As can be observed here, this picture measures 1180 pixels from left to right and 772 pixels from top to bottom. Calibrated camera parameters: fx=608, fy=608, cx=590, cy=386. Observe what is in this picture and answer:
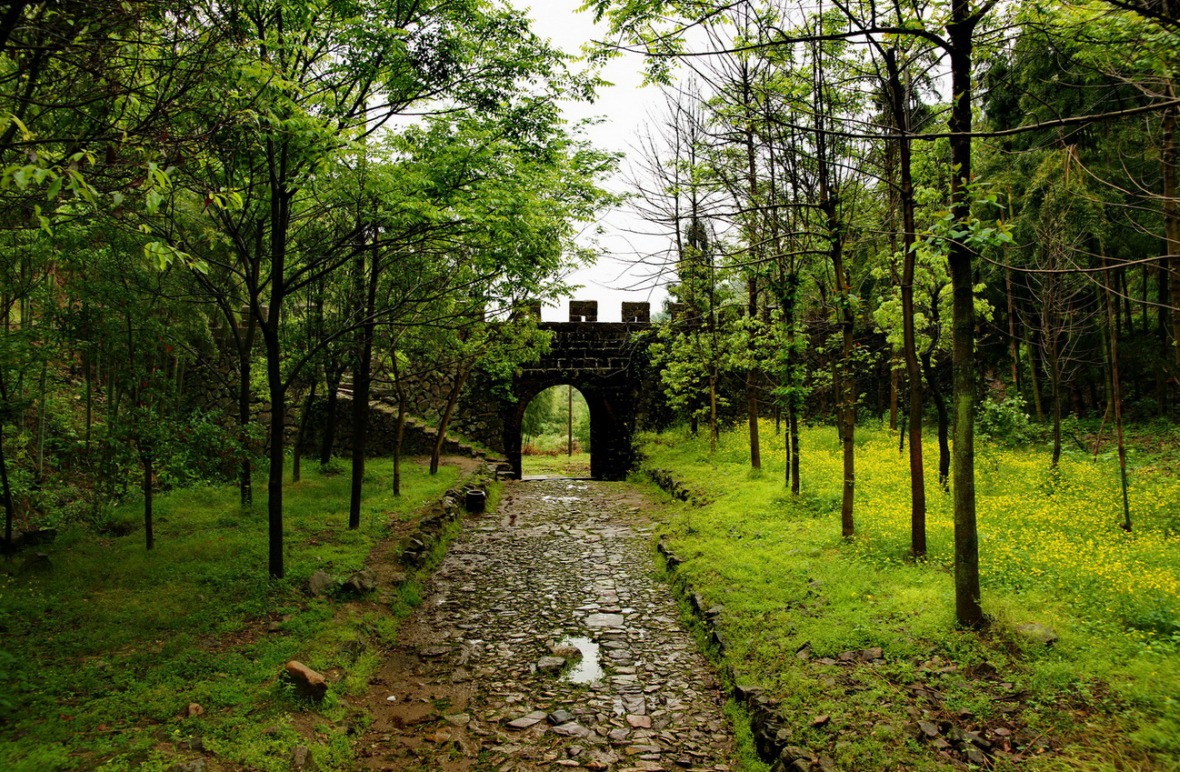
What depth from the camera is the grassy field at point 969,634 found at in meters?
3.63

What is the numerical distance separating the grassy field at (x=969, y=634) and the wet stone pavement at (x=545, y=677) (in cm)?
64

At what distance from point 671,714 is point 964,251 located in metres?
4.35

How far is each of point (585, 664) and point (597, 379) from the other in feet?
43.1

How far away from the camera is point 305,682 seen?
15.2ft

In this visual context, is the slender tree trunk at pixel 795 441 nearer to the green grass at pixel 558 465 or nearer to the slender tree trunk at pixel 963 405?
the slender tree trunk at pixel 963 405

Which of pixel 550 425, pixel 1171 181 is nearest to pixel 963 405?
pixel 1171 181

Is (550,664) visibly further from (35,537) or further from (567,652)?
(35,537)

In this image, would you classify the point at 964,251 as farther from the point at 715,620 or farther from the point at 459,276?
the point at 459,276

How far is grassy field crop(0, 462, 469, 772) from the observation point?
150 inches

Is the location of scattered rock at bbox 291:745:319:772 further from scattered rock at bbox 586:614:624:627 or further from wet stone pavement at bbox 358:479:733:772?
scattered rock at bbox 586:614:624:627

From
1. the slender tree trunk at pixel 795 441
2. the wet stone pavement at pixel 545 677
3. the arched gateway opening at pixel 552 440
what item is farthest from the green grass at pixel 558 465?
the wet stone pavement at pixel 545 677

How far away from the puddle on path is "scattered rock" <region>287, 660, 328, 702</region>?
2088 millimetres

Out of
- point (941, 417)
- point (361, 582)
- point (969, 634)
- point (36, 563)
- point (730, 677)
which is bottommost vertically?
point (730, 677)

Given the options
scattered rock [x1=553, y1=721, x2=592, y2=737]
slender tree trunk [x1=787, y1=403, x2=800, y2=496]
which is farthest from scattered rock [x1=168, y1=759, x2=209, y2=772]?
slender tree trunk [x1=787, y1=403, x2=800, y2=496]
